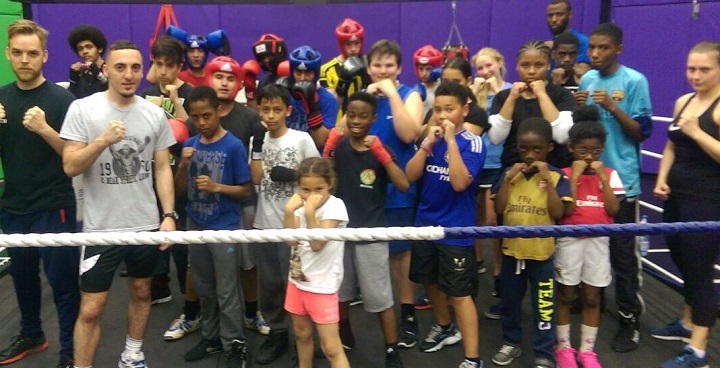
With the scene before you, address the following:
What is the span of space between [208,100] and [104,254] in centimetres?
69

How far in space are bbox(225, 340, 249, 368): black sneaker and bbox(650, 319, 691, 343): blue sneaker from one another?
1873 mm

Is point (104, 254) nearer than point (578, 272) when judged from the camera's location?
Yes

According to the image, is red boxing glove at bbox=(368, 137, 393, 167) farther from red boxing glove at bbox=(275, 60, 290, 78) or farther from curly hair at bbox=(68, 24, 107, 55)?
curly hair at bbox=(68, 24, 107, 55)

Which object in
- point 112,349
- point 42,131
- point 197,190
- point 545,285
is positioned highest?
point 42,131

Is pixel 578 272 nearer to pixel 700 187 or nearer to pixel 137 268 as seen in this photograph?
pixel 700 187

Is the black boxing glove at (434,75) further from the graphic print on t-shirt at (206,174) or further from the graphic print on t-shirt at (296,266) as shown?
the graphic print on t-shirt at (296,266)

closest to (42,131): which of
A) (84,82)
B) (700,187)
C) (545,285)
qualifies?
(84,82)

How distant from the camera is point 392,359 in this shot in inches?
93.6

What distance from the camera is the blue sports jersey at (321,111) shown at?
2795 millimetres

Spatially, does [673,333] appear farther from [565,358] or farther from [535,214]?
[535,214]

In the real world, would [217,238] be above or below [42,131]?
below

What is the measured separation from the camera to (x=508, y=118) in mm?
2490

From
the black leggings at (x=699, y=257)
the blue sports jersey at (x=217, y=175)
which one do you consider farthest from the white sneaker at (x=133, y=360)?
the black leggings at (x=699, y=257)

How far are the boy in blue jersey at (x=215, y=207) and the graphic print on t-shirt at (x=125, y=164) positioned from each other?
22 cm
